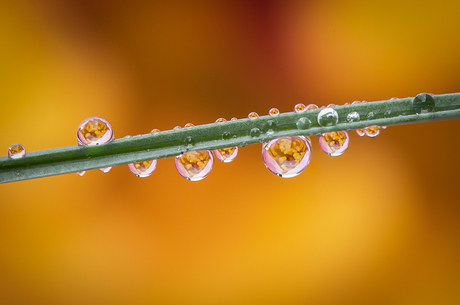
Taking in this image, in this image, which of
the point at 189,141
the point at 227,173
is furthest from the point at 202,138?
the point at 227,173

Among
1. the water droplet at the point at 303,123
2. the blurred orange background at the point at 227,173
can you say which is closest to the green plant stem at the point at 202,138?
the water droplet at the point at 303,123

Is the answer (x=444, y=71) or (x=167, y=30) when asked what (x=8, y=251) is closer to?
(x=167, y=30)

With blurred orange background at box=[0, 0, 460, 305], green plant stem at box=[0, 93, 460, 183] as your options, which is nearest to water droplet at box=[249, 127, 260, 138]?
green plant stem at box=[0, 93, 460, 183]

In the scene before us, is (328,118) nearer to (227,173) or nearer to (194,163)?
(194,163)

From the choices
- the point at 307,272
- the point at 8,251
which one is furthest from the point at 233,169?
the point at 8,251

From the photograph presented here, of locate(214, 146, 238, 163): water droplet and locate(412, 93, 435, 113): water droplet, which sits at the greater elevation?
locate(412, 93, 435, 113): water droplet

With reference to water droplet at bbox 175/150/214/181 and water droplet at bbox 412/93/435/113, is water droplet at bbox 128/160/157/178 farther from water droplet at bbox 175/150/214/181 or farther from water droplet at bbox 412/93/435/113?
water droplet at bbox 412/93/435/113

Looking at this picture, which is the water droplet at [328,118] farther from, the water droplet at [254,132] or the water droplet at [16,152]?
the water droplet at [16,152]
